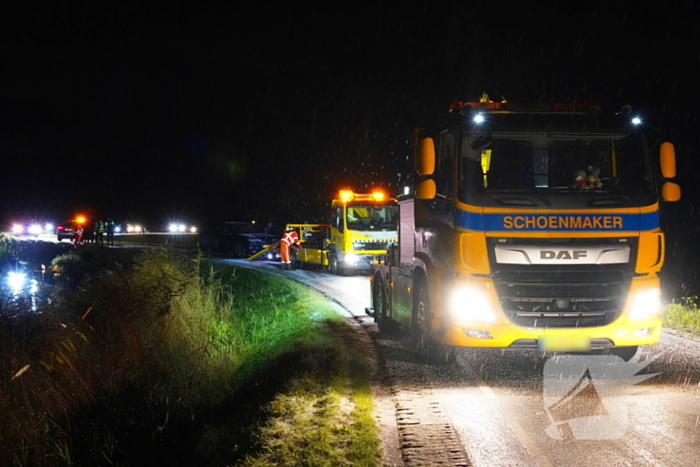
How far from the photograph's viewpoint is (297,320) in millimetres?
12977

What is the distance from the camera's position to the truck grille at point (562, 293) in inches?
290

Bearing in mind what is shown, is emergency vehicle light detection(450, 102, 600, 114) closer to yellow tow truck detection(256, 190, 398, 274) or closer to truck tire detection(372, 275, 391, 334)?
truck tire detection(372, 275, 391, 334)

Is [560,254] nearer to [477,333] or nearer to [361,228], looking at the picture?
[477,333]

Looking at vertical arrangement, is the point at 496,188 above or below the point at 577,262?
above

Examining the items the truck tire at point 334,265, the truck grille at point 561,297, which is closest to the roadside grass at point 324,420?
the truck grille at point 561,297

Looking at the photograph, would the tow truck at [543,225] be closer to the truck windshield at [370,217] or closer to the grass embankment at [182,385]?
the grass embankment at [182,385]

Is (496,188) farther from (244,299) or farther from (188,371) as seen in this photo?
(244,299)

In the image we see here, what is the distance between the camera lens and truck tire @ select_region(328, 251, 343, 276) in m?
23.5

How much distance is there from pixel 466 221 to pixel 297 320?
631 cm

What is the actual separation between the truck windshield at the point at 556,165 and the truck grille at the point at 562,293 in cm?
75

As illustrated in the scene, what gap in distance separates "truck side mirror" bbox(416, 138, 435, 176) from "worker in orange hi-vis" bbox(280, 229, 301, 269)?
64.7ft

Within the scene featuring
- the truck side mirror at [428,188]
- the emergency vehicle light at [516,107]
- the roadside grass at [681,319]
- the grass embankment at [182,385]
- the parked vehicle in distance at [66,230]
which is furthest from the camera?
the parked vehicle in distance at [66,230]

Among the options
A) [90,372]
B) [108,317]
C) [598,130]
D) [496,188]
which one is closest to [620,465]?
[496,188]

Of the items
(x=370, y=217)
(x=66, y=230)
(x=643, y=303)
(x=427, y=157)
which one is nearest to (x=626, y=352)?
(x=643, y=303)
